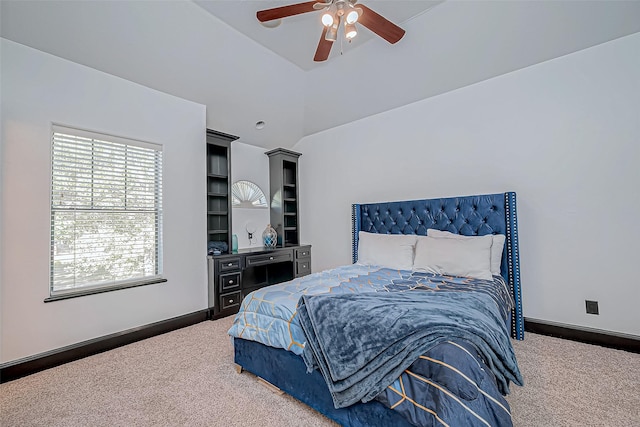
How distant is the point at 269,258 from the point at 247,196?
111cm

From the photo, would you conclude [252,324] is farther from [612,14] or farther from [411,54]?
[612,14]

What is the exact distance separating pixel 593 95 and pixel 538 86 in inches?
17.7

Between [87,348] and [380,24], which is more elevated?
[380,24]

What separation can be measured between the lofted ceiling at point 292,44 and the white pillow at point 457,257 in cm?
189

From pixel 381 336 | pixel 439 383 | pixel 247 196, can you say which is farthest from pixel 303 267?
pixel 439 383

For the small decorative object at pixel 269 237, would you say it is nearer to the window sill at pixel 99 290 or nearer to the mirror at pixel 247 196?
the mirror at pixel 247 196

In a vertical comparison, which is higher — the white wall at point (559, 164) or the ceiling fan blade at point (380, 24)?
the ceiling fan blade at point (380, 24)

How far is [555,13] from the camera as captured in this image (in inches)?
95.6

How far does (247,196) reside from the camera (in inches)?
178

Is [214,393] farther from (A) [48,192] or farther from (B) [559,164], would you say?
(B) [559,164]

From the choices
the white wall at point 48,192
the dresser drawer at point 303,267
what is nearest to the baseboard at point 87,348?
the white wall at point 48,192

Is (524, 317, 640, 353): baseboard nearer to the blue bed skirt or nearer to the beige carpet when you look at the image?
the beige carpet

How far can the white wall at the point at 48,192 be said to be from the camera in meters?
2.25

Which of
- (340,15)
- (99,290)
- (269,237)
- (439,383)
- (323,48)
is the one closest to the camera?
(439,383)
